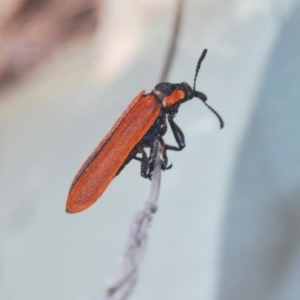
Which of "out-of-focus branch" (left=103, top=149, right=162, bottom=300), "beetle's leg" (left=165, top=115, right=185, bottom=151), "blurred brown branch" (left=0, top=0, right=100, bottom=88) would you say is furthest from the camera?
"blurred brown branch" (left=0, top=0, right=100, bottom=88)

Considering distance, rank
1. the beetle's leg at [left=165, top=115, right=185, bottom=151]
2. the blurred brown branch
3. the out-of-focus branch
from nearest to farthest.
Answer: the out-of-focus branch
the beetle's leg at [left=165, top=115, right=185, bottom=151]
the blurred brown branch

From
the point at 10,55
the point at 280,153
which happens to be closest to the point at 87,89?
the point at 10,55

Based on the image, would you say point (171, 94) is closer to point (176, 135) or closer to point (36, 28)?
point (176, 135)

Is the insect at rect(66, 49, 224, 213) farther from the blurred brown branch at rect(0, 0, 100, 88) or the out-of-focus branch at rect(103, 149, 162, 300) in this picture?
the blurred brown branch at rect(0, 0, 100, 88)

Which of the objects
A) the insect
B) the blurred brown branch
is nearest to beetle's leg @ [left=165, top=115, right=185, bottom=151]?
the insect

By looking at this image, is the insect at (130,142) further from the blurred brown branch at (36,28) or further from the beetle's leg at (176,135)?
the blurred brown branch at (36,28)

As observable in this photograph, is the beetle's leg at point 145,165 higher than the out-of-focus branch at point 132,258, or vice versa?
the beetle's leg at point 145,165

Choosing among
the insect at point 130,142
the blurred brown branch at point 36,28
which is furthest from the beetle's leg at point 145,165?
the blurred brown branch at point 36,28
